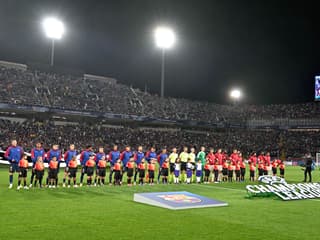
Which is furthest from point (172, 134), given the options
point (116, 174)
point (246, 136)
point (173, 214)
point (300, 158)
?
point (173, 214)

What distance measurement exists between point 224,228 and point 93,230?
9.92 feet

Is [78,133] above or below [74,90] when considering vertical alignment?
below

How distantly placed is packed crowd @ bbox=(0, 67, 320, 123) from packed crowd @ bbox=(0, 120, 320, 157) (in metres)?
2.48

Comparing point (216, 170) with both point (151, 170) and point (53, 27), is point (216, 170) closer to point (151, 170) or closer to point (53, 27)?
point (151, 170)

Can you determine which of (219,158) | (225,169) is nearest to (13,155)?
(219,158)

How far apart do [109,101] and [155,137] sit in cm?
748

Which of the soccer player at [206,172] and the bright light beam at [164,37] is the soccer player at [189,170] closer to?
the soccer player at [206,172]

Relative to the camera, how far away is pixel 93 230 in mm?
8031

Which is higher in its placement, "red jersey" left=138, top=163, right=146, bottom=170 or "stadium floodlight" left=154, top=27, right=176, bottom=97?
"stadium floodlight" left=154, top=27, right=176, bottom=97

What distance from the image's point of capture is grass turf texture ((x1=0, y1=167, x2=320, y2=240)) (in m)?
7.82

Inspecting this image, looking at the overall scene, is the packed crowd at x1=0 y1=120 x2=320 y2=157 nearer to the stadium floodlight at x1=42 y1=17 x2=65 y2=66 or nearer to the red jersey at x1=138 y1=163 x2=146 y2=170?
the stadium floodlight at x1=42 y1=17 x2=65 y2=66

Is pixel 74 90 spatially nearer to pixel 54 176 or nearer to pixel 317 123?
pixel 54 176

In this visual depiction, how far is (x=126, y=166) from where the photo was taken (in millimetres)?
18109

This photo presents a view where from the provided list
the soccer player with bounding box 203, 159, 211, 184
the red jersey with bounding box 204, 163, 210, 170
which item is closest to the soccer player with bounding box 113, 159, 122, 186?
the soccer player with bounding box 203, 159, 211, 184
